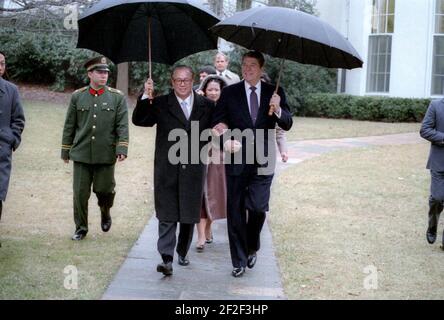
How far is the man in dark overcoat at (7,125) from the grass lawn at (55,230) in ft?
2.58

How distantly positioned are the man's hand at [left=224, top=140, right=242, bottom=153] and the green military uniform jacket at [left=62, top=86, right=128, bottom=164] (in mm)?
1607

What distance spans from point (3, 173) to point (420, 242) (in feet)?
15.2

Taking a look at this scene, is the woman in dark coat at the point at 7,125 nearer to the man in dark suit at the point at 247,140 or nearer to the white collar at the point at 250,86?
the man in dark suit at the point at 247,140

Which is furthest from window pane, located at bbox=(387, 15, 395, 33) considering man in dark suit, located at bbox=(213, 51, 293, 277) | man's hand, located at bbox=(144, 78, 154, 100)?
man's hand, located at bbox=(144, 78, 154, 100)

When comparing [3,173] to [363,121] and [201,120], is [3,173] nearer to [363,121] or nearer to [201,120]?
[201,120]

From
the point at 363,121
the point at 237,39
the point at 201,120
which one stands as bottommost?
the point at 363,121

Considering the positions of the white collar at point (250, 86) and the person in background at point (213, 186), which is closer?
the white collar at point (250, 86)

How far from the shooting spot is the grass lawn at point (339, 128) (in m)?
19.0

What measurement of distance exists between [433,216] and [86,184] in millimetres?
3822

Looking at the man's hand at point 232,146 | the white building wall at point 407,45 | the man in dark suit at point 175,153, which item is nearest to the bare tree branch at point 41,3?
the white building wall at point 407,45

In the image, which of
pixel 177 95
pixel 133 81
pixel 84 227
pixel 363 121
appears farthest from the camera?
pixel 133 81

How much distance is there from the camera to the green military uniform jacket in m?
7.11

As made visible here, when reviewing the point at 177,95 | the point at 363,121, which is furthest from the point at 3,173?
the point at 363,121

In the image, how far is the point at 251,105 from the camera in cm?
616
